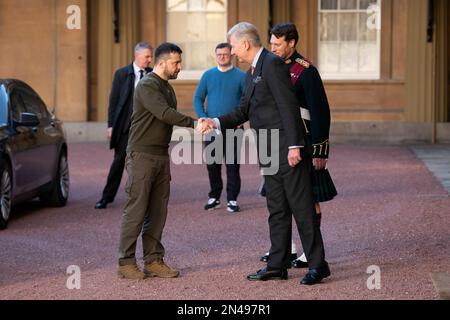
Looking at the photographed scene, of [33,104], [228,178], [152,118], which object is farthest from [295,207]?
Answer: [33,104]

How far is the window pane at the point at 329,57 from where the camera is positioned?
2311cm

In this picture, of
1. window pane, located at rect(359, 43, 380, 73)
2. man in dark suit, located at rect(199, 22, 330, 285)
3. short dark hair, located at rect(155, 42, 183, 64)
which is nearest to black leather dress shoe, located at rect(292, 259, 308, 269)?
man in dark suit, located at rect(199, 22, 330, 285)

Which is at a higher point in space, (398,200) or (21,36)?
(21,36)

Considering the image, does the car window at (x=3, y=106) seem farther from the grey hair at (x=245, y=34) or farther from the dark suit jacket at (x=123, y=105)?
the grey hair at (x=245, y=34)

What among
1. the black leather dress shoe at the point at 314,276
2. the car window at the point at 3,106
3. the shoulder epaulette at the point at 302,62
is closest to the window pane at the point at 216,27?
the car window at the point at 3,106

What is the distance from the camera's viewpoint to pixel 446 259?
9.75 meters

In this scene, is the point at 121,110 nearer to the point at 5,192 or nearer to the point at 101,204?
the point at 101,204

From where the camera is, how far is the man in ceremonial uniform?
9.09 meters

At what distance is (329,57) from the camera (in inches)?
910

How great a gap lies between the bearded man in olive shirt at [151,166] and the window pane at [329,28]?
14.3 metres
